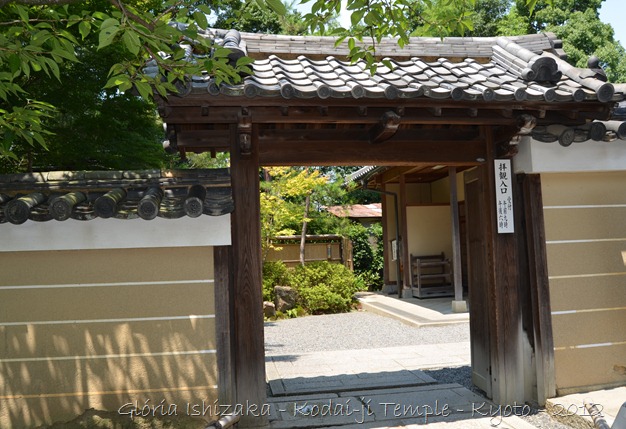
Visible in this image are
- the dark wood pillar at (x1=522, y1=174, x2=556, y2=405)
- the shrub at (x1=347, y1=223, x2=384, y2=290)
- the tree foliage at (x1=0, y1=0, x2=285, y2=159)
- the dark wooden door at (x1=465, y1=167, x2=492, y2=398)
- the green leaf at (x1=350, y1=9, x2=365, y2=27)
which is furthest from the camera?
the shrub at (x1=347, y1=223, x2=384, y2=290)

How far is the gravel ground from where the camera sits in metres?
9.74

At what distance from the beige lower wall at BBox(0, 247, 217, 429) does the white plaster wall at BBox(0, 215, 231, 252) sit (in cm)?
14

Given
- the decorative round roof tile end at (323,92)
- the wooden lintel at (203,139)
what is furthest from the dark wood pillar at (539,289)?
the wooden lintel at (203,139)

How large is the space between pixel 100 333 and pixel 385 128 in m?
3.26

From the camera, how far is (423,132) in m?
5.59

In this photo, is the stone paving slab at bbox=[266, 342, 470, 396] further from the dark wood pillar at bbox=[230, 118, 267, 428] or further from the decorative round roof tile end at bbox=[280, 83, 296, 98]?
the decorative round roof tile end at bbox=[280, 83, 296, 98]

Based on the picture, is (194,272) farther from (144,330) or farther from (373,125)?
(373,125)

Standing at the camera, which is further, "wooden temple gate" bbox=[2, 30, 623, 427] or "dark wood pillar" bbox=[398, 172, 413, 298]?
"dark wood pillar" bbox=[398, 172, 413, 298]

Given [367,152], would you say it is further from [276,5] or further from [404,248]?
[404,248]

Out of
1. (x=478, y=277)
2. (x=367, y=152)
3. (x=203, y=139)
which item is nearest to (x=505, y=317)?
(x=478, y=277)

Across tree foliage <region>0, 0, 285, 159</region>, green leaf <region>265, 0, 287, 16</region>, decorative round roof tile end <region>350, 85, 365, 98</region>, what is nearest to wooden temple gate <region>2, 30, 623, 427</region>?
decorative round roof tile end <region>350, 85, 365, 98</region>

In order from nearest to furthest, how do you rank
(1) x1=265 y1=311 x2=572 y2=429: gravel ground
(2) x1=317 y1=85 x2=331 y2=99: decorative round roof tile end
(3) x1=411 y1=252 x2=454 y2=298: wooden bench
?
1. (2) x1=317 y1=85 x2=331 y2=99: decorative round roof tile end
2. (1) x1=265 y1=311 x2=572 y2=429: gravel ground
3. (3) x1=411 y1=252 x2=454 y2=298: wooden bench

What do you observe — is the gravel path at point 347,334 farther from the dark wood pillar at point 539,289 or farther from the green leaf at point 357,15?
the green leaf at point 357,15

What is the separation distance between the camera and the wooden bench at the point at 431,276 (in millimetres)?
14664
